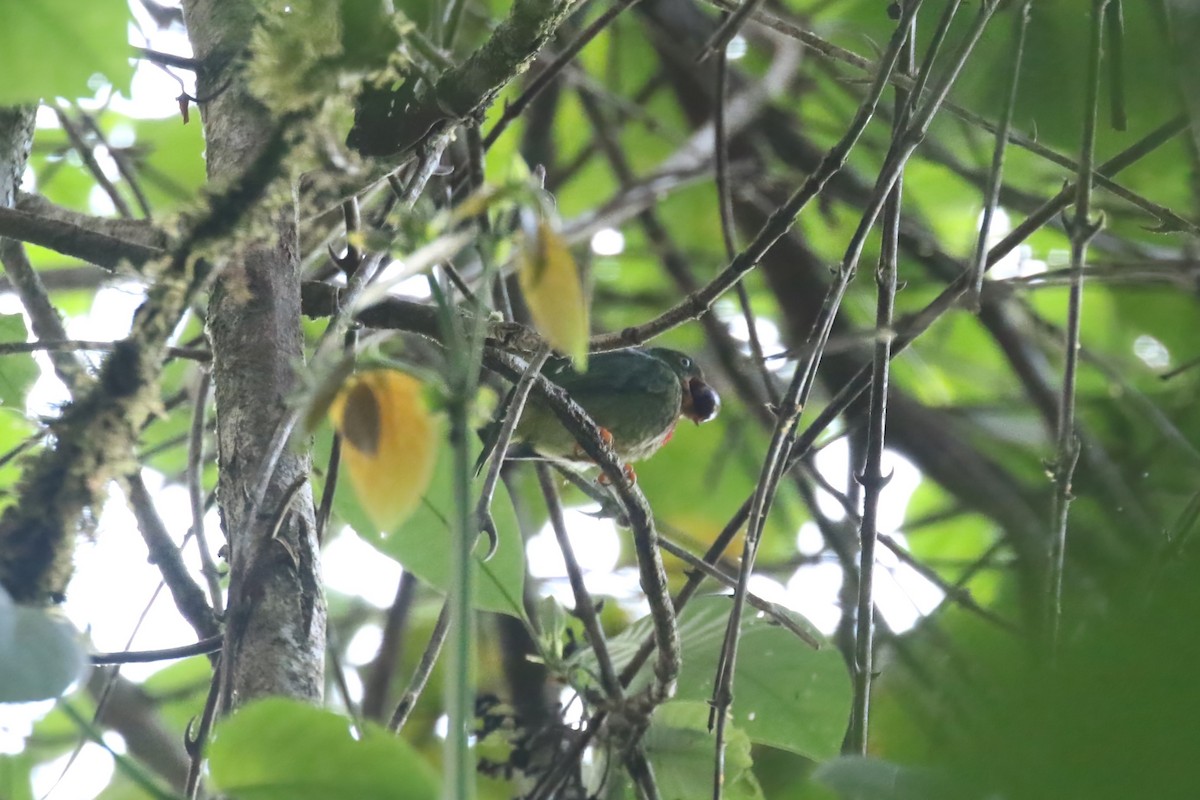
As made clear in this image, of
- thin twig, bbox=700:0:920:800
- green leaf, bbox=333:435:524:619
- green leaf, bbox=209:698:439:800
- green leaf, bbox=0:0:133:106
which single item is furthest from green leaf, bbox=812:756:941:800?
green leaf, bbox=0:0:133:106

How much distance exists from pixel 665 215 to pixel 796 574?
1.43 m

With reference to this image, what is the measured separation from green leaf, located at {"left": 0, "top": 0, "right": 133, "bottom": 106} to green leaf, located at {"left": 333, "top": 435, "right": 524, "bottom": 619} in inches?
22.4

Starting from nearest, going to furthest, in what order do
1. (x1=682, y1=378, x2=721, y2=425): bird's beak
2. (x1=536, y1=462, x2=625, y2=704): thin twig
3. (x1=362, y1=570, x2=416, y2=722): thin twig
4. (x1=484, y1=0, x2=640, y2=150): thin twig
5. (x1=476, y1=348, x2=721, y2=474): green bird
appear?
(x1=536, y1=462, x2=625, y2=704): thin twig < (x1=484, y1=0, x2=640, y2=150): thin twig < (x1=362, y1=570, x2=416, y2=722): thin twig < (x1=476, y1=348, x2=721, y2=474): green bird < (x1=682, y1=378, x2=721, y2=425): bird's beak

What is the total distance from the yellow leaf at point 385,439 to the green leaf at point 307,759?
0.44 ft

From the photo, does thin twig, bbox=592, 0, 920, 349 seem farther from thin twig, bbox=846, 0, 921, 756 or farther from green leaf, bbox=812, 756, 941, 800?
green leaf, bbox=812, 756, 941, 800

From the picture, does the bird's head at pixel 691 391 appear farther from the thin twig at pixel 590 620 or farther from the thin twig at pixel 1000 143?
the thin twig at pixel 1000 143

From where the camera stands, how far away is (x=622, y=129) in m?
3.92

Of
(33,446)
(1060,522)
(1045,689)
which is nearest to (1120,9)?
(1060,522)

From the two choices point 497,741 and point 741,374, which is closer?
point 497,741

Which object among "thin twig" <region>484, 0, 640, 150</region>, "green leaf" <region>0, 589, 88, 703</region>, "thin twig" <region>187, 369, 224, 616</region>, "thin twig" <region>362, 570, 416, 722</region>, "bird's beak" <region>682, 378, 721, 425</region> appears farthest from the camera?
"bird's beak" <region>682, 378, 721, 425</region>

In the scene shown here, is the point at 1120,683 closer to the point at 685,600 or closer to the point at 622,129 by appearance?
the point at 685,600

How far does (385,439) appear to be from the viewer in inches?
31.1

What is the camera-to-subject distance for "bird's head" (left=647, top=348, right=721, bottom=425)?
3.30 m

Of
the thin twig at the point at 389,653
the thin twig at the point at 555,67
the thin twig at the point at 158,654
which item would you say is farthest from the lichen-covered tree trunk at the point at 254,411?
the thin twig at the point at 389,653
